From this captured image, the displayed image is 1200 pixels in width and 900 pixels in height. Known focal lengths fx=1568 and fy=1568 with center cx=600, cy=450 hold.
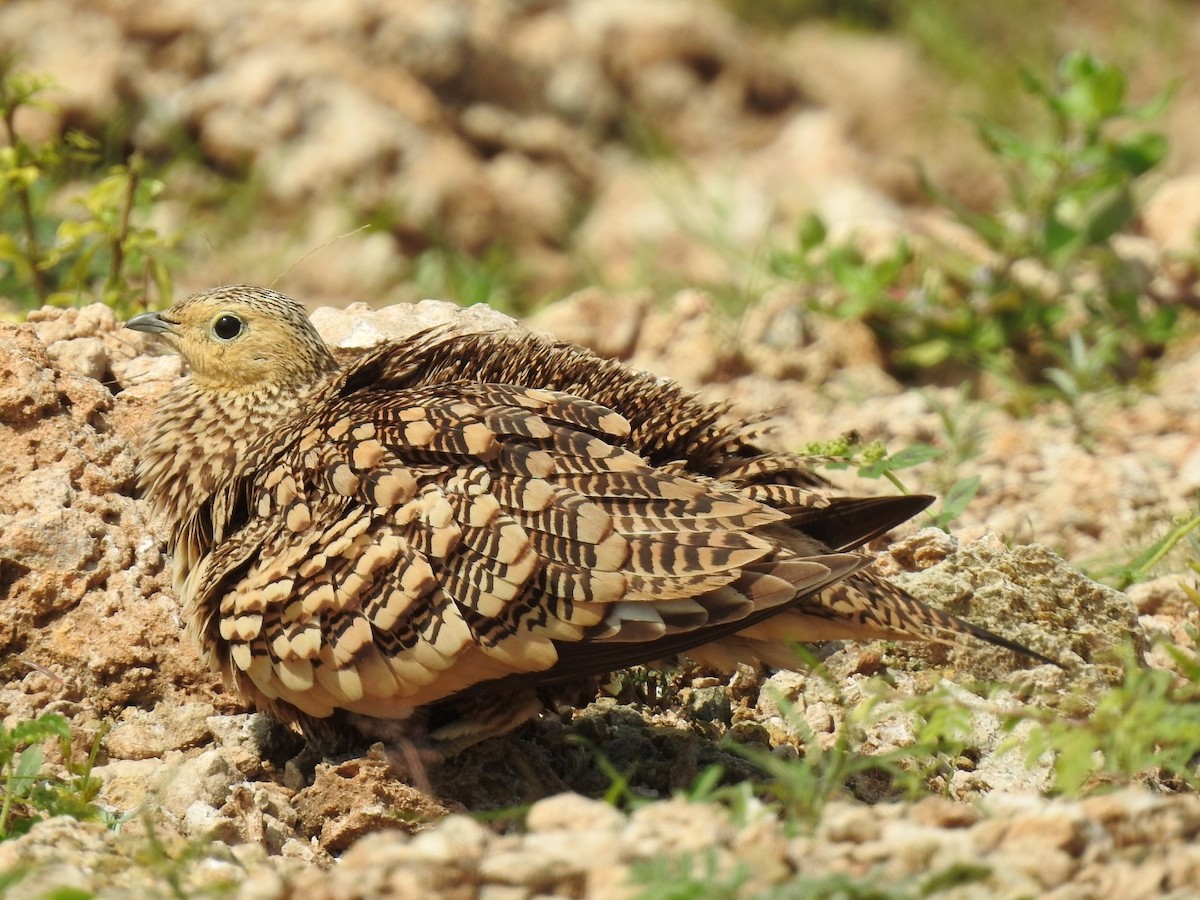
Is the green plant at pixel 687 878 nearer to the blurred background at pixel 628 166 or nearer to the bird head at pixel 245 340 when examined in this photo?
the bird head at pixel 245 340

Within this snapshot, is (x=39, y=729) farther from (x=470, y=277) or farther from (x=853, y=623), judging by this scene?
(x=470, y=277)

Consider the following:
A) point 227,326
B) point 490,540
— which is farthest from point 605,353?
point 490,540

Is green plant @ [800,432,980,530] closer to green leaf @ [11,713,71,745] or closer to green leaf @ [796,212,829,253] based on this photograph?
Answer: green leaf @ [11,713,71,745]

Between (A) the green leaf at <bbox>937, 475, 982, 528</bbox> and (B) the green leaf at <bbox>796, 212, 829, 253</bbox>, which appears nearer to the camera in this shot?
(A) the green leaf at <bbox>937, 475, 982, 528</bbox>

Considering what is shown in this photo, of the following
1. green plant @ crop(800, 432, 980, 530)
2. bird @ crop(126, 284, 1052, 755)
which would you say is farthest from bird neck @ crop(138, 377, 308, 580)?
green plant @ crop(800, 432, 980, 530)

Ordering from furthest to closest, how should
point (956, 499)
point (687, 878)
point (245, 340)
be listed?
point (956, 499) < point (245, 340) < point (687, 878)

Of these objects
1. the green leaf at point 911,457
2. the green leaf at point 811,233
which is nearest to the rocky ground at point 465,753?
the green leaf at point 911,457

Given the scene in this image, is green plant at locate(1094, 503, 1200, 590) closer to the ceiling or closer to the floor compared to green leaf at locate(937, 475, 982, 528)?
closer to the floor
